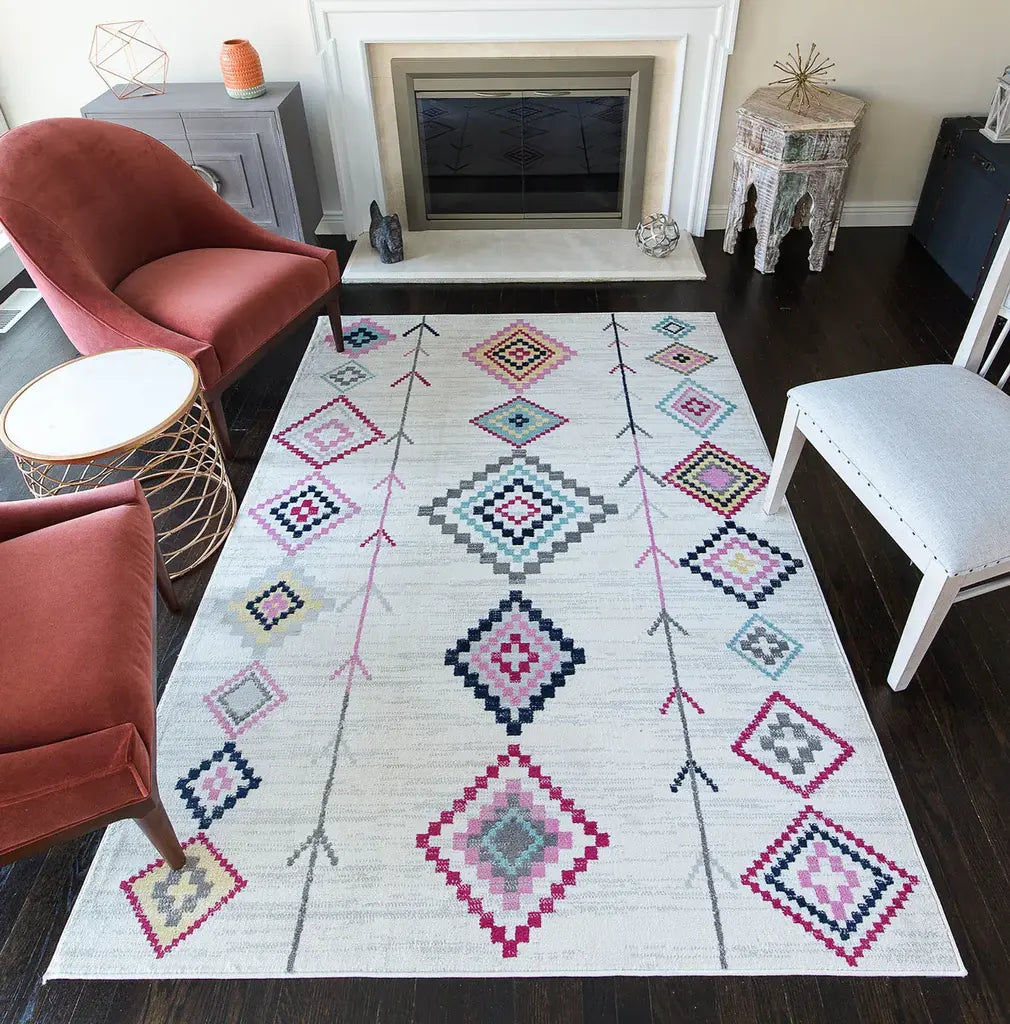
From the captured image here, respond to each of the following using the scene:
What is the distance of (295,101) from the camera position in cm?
316

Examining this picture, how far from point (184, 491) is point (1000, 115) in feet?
10.1

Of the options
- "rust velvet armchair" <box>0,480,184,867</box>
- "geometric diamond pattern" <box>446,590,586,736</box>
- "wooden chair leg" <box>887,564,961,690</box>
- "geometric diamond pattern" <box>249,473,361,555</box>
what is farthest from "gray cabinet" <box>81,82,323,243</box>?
"wooden chair leg" <box>887,564,961,690</box>

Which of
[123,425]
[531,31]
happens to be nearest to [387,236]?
[531,31]

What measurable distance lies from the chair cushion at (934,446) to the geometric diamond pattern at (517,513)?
2.13 ft

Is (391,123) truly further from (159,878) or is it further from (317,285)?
(159,878)

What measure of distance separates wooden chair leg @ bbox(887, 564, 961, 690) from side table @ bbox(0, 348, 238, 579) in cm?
164

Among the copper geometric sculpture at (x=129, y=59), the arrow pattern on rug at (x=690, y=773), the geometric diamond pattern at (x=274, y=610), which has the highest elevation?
the copper geometric sculpture at (x=129, y=59)

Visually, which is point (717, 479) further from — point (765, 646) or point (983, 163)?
point (983, 163)

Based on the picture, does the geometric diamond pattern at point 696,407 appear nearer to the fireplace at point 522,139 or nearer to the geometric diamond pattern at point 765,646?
the geometric diamond pattern at point 765,646

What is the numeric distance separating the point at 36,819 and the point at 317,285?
1.83 m

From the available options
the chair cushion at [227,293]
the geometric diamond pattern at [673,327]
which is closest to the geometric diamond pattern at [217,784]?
the chair cushion at [227,293]

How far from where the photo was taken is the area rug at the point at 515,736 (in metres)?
1.44

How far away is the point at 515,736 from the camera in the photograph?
173 cm

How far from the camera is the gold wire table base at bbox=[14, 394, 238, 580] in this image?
6.93 feet
